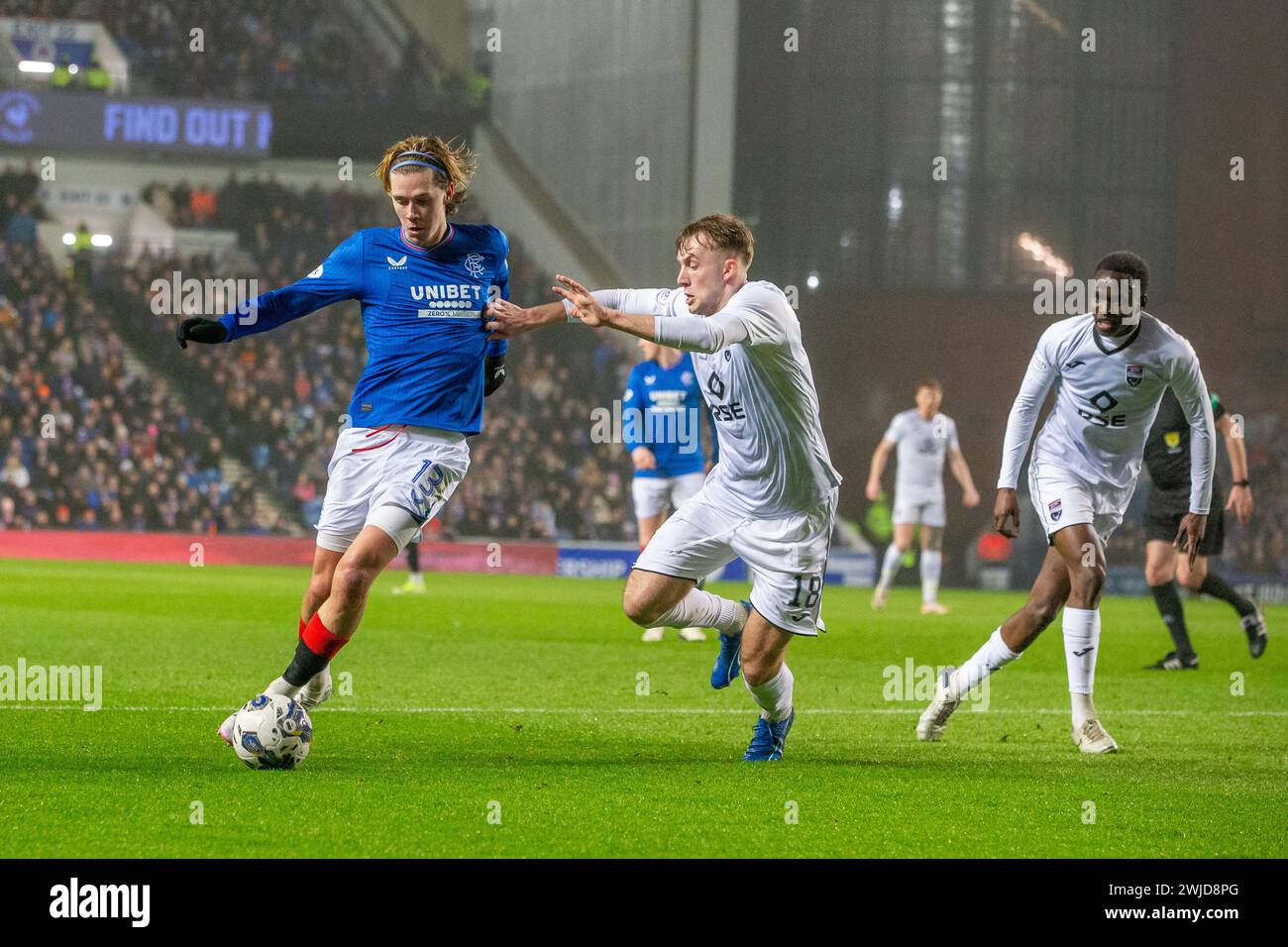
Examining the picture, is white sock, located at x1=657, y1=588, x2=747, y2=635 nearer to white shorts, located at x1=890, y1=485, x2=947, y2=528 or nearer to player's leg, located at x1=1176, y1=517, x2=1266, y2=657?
player's leg, located at x1=1176, y1=517, x2=1266, y2=657

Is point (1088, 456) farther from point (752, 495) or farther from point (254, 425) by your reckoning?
point (254, 425)

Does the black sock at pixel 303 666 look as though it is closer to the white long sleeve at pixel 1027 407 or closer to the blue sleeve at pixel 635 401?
the white long sleeve at pixel 1027 407

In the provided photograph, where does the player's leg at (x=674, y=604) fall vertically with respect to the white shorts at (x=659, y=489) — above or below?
below

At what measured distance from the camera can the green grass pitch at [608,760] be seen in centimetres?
511

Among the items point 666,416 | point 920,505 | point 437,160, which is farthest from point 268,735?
point 920,505

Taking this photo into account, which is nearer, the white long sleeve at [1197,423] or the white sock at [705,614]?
the white sock at [705,614]

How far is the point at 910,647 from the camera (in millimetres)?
13742

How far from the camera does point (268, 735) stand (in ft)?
20.3

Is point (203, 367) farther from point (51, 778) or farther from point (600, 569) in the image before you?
point (51, 778)

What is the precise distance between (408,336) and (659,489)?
6612mm

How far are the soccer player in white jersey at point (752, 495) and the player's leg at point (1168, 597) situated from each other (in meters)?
5.59

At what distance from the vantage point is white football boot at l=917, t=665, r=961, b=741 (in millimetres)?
7762

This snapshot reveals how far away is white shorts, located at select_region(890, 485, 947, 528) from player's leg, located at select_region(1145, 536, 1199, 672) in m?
4.78

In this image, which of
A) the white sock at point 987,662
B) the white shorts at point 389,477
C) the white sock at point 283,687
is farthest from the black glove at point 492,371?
the white sock at point 987,662
